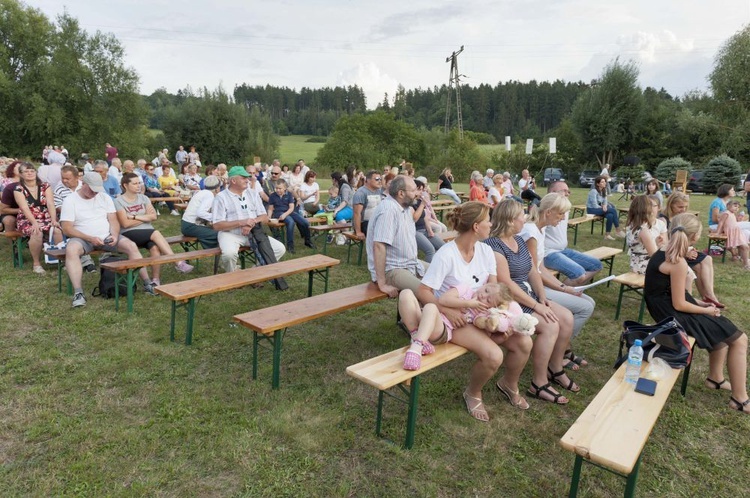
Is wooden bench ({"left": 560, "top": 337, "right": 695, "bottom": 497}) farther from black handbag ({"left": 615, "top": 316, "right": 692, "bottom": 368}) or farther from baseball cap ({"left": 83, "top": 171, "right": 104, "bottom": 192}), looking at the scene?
baseball cap ({"left": 83, "top": 171, "right": 104, "bottom": 192})

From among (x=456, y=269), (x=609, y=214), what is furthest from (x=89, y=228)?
(x=609, y=214)

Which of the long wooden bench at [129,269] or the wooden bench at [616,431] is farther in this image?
the long wooden bench at [129,269]

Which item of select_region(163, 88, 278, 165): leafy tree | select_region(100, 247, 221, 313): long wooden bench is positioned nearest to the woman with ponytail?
select_region(100, 247, 221, 313): long wooden bench

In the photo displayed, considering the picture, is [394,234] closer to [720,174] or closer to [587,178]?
[720,174]

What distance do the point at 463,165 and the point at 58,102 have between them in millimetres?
26256

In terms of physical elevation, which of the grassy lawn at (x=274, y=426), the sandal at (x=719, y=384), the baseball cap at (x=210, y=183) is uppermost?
the baseball cap at (x=210, y=183)

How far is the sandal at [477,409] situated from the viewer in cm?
327

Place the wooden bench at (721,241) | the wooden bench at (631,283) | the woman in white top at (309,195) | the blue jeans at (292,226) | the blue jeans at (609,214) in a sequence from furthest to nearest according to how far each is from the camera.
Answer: the woman in white top at (309,195) < the blue jeans at (609,214) < the blue jeans at (292,226) < the wooden bench at (721,241) < the wooden bench at (631,283)

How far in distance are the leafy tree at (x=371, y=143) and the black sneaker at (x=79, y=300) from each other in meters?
29.5

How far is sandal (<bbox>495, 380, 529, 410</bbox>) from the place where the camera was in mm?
3447

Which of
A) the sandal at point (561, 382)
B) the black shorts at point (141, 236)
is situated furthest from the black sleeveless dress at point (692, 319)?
the black shorts at point (141, 236)

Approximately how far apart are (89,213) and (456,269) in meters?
4.44

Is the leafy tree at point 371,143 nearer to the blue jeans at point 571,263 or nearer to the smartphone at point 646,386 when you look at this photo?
the blue jeans at point 571,263

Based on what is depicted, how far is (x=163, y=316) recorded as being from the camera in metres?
4.89
